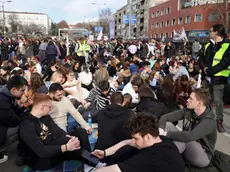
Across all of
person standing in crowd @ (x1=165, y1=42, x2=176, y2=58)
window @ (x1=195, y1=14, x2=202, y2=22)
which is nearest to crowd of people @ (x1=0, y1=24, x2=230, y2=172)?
person standing in crowd @ (x1=165, y1=42, x2=176, y2=58)

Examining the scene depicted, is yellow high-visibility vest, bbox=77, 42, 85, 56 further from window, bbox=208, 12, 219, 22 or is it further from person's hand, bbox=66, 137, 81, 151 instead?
window, bbox=208, 12, 219, 22

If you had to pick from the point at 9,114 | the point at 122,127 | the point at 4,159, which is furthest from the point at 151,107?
the point at 4,159

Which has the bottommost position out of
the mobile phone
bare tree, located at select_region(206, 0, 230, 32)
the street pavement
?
the street pavement

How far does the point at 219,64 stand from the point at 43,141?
137 inches

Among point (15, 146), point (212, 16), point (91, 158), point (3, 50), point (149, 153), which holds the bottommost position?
point (15, 146)

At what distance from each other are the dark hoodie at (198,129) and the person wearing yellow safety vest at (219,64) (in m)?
1.58

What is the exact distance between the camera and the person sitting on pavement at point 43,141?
105 inches

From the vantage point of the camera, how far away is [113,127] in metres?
3.01

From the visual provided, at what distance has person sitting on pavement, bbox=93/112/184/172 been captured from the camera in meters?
1.87

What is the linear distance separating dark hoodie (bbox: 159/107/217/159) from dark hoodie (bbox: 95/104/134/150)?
0.57 m

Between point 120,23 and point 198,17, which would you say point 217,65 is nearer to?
point 198,17

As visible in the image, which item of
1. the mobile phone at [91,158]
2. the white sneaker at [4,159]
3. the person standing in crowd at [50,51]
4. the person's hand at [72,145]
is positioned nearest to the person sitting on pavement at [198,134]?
the mobile phone at [91,158]

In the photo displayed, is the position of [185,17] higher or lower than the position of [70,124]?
higher

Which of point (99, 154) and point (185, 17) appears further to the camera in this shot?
point (185, 17)
